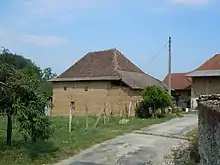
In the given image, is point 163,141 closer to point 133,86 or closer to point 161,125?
point 161,125

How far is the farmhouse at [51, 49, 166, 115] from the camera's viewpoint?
3897 cm

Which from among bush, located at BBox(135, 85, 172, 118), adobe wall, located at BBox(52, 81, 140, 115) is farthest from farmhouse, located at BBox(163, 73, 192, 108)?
bush, located at BBox(135, 85, 172, 118)

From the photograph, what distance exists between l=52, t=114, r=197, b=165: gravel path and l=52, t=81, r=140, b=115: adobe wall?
1420 centimetres

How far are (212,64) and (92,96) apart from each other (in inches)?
702

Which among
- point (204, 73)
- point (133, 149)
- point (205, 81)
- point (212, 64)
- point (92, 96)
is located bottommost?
point (133, 149)

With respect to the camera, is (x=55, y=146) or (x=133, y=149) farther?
(x=133, y=149)

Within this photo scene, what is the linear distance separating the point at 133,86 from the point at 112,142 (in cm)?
1923

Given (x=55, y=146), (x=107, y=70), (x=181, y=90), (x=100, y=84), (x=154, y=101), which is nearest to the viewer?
(x=55, y=146)

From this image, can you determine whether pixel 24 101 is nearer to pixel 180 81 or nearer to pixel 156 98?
pixel 156 98

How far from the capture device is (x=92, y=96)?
133 ft

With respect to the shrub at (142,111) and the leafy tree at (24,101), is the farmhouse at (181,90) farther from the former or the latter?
the leafy tree at (24,101)

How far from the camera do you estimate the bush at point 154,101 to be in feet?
112

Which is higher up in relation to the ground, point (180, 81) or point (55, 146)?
point (180, 81)

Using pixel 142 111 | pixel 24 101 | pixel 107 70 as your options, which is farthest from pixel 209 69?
pixel 24 101
